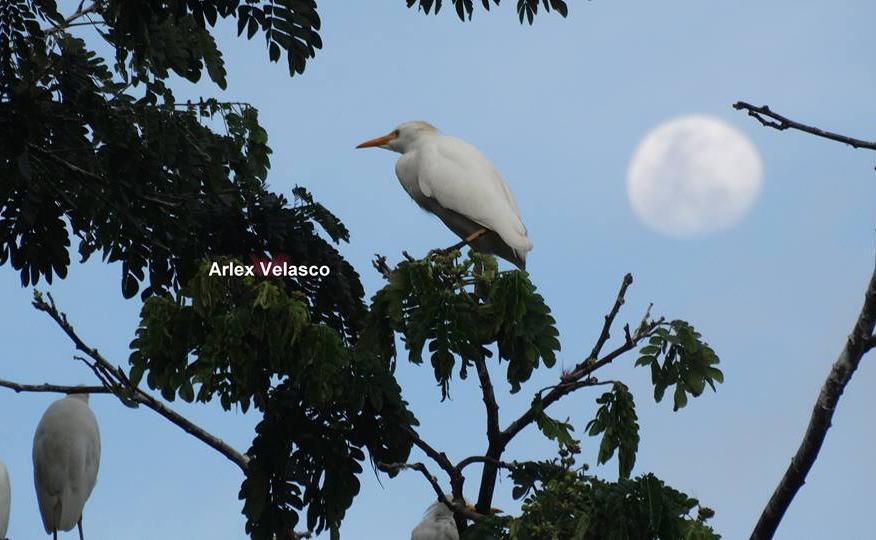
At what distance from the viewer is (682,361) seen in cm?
530

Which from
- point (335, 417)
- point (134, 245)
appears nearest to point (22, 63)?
point (134, 245)

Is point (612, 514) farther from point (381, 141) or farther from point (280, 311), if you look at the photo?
point (381, 141)

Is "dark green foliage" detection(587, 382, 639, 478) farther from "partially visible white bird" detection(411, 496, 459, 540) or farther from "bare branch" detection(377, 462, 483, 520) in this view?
"partially visible white bird" detection(411, 496, 459, 540)

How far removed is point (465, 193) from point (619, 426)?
7.16 ft

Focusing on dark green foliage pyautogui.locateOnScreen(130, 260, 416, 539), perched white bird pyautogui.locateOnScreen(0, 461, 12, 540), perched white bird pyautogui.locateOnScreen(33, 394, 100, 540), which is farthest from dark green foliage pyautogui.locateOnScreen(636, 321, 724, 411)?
perched white bird pyautogui.locateOnScreen(0, 461, 12, 540)

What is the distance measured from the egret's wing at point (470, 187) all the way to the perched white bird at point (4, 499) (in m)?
4.68

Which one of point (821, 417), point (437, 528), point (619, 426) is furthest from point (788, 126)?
point (437, 528)

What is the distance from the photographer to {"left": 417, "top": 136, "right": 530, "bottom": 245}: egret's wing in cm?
698

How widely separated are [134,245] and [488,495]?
2.94 meters

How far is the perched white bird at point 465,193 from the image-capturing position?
23.0 feet

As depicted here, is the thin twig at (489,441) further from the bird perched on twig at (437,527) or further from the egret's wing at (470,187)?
the egret's wing at (470,187)

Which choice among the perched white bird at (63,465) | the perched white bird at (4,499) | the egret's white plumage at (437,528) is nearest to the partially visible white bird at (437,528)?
the egret's white plumage at (437,528)

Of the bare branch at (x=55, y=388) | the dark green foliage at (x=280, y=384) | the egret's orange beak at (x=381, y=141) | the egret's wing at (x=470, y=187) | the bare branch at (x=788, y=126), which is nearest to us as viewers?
the bare branch at (x=788, y=126)

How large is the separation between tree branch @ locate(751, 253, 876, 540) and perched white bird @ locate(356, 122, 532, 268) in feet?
10.4
